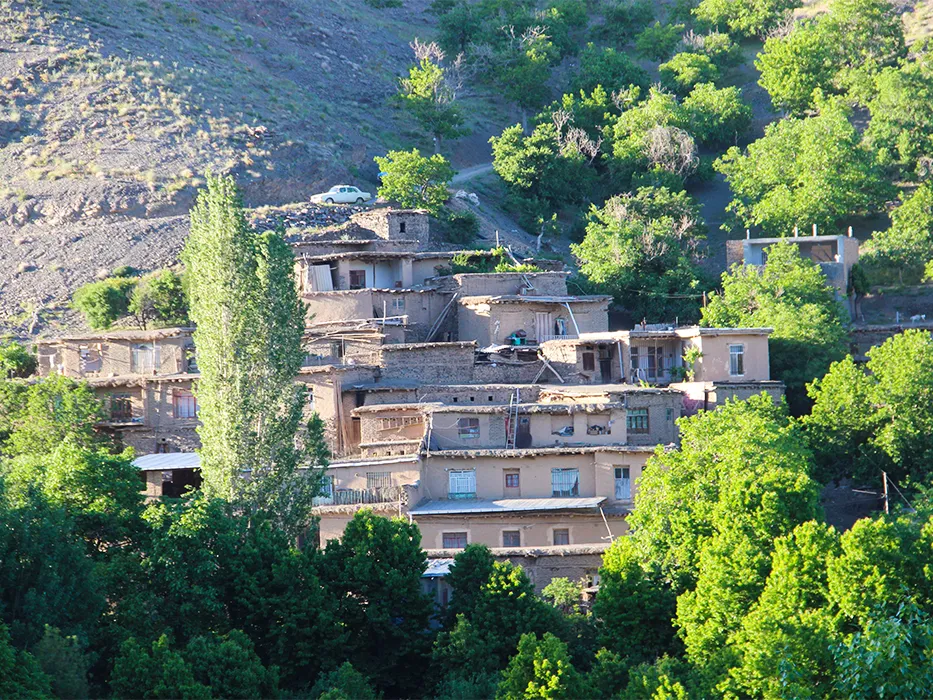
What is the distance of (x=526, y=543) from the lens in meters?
38.2

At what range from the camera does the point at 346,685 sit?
99.2 feet

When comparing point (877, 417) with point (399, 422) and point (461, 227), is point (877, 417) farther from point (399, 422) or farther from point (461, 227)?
point (461, 227)

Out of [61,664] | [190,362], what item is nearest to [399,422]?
[190,362]

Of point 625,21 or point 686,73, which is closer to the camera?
point 686,73

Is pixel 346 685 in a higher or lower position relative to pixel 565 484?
lower

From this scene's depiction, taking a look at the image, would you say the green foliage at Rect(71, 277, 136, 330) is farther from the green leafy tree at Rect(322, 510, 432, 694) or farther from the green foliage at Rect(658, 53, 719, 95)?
the green foliage at Rect(658, 53, 719, 95)

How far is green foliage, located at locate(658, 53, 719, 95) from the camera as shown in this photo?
2640 inches

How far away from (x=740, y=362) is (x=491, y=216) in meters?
17.4

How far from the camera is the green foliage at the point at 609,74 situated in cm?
6675

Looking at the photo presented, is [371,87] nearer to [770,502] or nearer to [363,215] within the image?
[363,215]

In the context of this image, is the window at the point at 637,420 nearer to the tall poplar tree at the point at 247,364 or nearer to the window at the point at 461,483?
the window at the point at 461,483

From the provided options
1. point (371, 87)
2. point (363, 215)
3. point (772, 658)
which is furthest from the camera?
point (371, 87)

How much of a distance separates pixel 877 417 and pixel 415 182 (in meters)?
20.0

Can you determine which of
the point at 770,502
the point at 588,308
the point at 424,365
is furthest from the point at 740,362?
the point at 770,502
